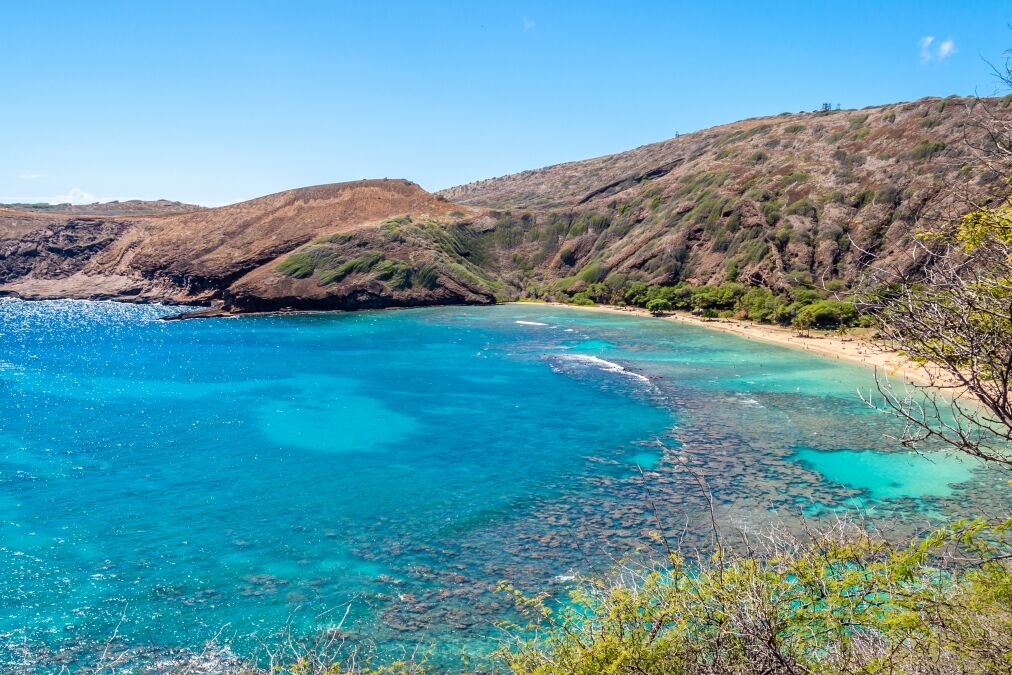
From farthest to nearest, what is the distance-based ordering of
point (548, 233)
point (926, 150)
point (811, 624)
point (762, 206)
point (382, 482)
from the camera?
point (548, 233), point (762, 206), point (926, 150), point (382, 482), point (811, 624)

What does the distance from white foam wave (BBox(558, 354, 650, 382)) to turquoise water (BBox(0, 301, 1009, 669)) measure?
42 cm

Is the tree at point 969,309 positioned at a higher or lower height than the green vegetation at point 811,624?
higher

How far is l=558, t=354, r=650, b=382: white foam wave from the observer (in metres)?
58.5

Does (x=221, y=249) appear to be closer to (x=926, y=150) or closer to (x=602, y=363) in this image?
(x=602, y=363)

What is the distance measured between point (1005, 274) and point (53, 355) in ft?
281

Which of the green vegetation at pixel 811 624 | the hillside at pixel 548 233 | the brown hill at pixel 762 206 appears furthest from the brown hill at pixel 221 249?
the green vegetation at pixel 811 624

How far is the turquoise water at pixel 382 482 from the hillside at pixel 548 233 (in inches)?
1803

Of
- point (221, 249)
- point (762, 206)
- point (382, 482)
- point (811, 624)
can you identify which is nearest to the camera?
point (811, 624)

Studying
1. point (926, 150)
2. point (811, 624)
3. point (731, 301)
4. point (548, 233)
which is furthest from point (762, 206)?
point (811, 624)

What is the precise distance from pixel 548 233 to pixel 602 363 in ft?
298

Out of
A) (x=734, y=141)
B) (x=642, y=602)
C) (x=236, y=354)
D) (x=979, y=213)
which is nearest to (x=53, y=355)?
(x=236, y=354)

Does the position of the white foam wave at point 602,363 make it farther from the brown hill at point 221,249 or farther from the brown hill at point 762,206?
the brown hill at point 221,249

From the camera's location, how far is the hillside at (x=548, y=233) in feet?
334

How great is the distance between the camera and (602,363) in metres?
64.6
